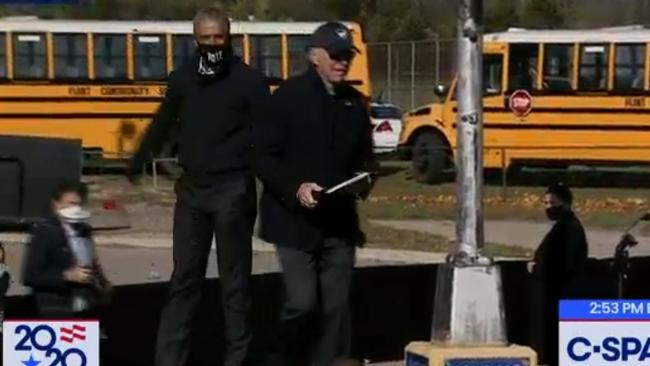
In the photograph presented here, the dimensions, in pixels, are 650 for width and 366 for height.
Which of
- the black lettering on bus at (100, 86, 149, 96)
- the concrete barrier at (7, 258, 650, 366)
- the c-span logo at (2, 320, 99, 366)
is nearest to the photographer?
the c-span logo at (2, 320, 99, 366)

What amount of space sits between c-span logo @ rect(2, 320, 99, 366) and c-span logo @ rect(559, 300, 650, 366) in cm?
211

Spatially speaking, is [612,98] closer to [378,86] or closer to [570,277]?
[378,86]

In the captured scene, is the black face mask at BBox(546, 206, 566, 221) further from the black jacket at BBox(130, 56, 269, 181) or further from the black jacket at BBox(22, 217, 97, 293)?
the black jacket at BBox(22, 217, 97, 293)

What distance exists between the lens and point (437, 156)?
99.6ft

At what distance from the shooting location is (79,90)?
31.6 meters

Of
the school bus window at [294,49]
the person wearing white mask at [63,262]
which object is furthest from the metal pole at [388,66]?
the person wearing white mask at [63,262]

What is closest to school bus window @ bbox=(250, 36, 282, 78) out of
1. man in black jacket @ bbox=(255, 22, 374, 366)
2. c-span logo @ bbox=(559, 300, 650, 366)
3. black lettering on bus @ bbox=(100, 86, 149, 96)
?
black lettering on bus @ bbox=(100, 86, 149, 96)

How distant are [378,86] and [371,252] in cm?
2191

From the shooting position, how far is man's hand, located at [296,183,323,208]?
7.80 meters

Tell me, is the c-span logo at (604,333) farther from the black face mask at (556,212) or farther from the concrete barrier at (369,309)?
the black face mask at (556,212)

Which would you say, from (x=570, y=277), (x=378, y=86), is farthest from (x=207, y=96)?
(x=378, y=86)

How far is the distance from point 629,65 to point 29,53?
10690 millimetres

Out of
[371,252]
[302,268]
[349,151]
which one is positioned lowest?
[371,252]

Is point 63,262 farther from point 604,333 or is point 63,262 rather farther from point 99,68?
point 99,68
